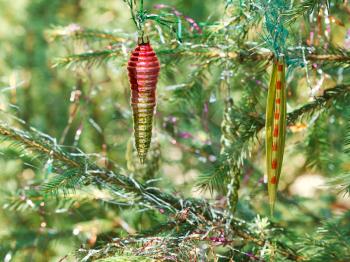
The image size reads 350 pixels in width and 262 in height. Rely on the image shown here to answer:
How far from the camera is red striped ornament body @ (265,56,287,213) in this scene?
417 mm

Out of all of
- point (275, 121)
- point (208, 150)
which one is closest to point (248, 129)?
point (275, 121)

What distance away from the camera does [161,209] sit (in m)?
0.49

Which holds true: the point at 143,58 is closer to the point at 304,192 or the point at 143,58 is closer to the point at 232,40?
the point at 232,40

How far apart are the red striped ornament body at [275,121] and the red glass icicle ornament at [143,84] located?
79 mm

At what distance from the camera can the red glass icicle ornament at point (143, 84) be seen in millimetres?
412

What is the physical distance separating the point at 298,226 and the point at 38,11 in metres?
0.73

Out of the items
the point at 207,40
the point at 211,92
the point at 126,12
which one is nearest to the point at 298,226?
the point at 211,92

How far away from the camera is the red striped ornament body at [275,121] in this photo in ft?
1.37

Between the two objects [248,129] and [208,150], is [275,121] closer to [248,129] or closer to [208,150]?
[248,129]

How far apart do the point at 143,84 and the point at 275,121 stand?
9 cm

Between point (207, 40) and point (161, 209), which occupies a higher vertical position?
point (207, 40)

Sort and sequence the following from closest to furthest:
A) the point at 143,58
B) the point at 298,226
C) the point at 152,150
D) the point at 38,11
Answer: the point at 143,58
the point at 152,150
the point at 298,226
the point at 38,11

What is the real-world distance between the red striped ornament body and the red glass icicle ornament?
0.08 meters

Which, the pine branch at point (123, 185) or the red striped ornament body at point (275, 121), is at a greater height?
the red striped ornament body at point (275, 121)
